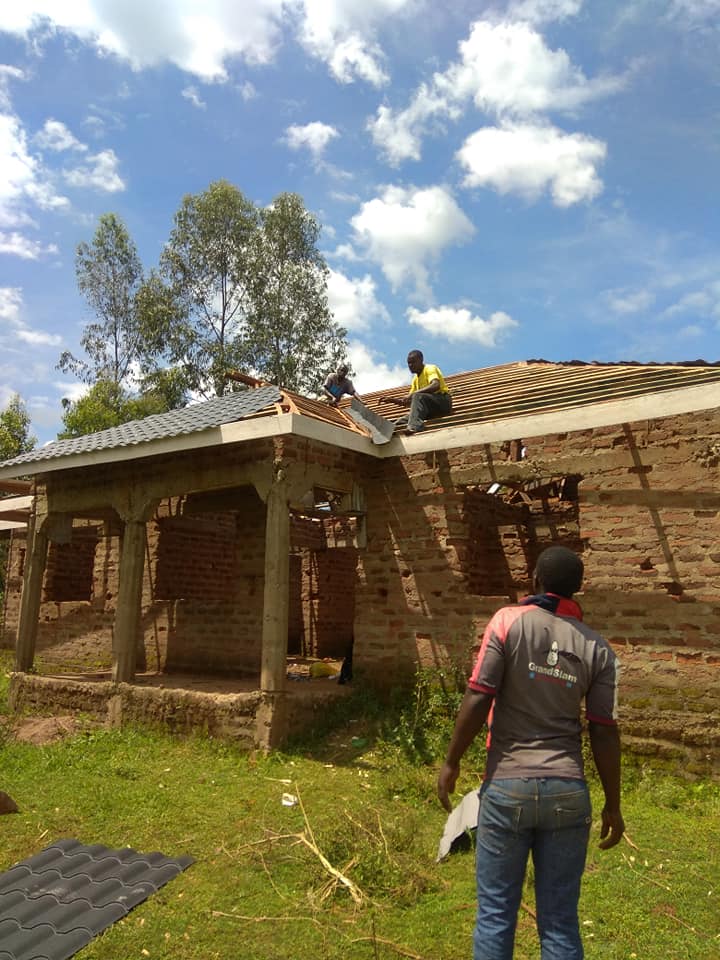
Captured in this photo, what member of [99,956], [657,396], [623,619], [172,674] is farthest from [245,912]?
[172,674]

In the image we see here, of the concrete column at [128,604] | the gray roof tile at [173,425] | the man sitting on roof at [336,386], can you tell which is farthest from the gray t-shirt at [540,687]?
the man sitting on roof at [336,386]

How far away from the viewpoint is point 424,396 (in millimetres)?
9281

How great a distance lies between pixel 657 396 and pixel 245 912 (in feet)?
17.9

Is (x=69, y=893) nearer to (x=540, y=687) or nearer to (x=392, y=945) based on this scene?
(x=392, y=945)

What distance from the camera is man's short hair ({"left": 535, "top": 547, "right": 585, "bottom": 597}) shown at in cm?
309

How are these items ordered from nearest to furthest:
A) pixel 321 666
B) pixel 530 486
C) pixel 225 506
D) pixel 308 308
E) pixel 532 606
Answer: pixel 532 606
pixel 530 486
pixel 321 666
pixel 225 506
pixel 308 308

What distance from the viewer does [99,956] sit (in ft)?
13.2

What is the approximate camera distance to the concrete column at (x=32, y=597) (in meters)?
11.0

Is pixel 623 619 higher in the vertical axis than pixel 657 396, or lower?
lower

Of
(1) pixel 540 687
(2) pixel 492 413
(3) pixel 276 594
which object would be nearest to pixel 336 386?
(2) pixel 492 413

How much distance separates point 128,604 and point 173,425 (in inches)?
96.7

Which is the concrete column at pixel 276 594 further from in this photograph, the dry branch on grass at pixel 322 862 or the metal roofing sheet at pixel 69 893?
the metal roofing sheet at pixel 69 893

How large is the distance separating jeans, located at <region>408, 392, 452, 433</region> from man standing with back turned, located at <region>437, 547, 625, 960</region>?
608cm

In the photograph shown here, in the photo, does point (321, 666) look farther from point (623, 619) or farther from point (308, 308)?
point (308, 308)
